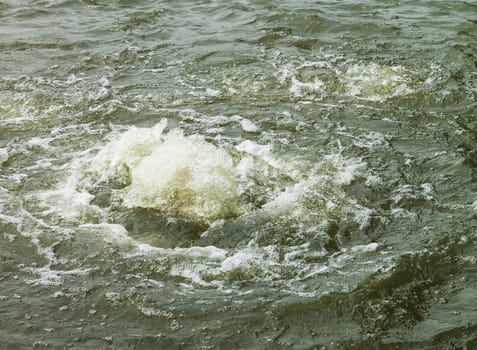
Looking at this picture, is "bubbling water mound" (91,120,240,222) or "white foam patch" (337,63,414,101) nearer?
"bubbling water mound" (91,120,240,222)

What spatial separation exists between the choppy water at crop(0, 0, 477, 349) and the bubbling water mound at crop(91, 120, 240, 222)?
2 centimetres

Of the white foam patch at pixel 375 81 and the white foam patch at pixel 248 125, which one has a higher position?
the white foam patch at pixel 375 81

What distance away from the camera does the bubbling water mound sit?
257 inches

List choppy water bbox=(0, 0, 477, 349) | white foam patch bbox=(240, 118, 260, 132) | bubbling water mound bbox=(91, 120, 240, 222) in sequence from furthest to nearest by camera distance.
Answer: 1. white foam patch bbox=(240, 118, 260, 132)
2. bubbling water mound bbox=(91, 120, 240, 222)
3. choppy water bbox=(0, 0, 477, 349)

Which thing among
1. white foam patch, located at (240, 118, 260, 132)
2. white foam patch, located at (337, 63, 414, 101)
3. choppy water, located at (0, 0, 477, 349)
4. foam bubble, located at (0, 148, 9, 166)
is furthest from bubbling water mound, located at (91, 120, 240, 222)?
white foam patch, located at (337, 63, 414, 101)

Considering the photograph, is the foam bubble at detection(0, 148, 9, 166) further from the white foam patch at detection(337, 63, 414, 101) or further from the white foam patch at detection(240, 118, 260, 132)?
the white foam patch at detection(337, 63, 414, 101)

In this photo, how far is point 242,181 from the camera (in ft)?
22.6

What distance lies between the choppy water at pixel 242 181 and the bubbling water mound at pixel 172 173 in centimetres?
2

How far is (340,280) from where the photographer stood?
5355mm

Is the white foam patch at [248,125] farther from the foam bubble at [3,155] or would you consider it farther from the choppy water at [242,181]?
the foam bubble at [3,155]

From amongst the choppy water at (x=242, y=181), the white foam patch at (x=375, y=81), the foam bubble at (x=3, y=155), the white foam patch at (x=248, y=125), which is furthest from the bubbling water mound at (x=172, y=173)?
the white foam patch at (x=375, y=81)

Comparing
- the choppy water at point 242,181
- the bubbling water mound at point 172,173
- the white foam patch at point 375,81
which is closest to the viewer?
the choppy water at point 242,181

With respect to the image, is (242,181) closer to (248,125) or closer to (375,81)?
(248,125)

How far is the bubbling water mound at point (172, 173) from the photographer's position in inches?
257
